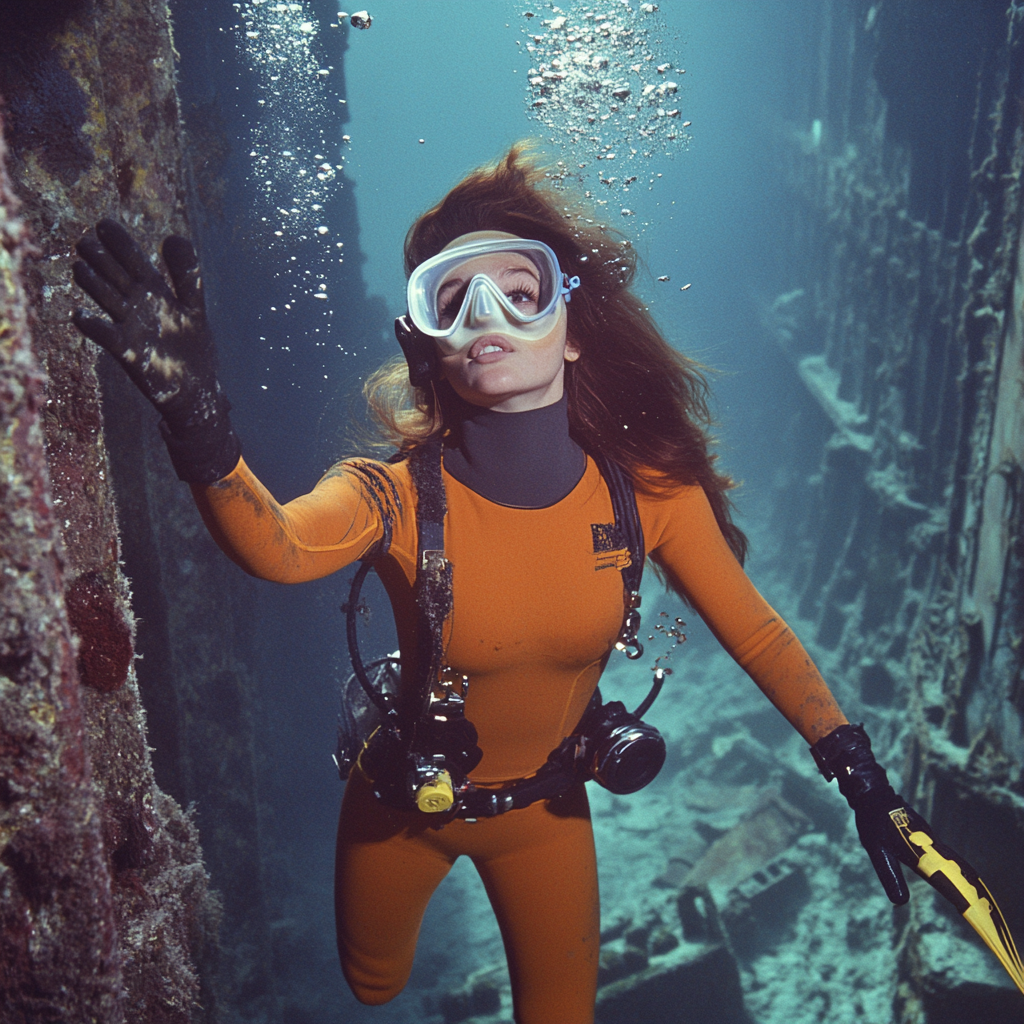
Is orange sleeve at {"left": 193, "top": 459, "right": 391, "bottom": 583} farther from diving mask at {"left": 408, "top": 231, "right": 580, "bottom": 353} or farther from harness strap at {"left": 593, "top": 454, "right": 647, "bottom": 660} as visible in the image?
harness strap at {"left": 593, "top": 454, "right": 647, "bottom": 660}

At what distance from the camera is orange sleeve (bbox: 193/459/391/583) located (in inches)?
57.4

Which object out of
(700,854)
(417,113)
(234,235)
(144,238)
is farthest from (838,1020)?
(417,113)

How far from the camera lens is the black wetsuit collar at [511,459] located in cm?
208

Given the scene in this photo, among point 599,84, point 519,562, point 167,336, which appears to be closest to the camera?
point 167,336

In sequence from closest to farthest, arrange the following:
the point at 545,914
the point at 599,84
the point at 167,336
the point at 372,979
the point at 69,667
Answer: the point at 69,667 → the point at 167,336 → the point at 545,914 → the point at 372,979 → the point at 599,84

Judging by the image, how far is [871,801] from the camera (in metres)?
2.02

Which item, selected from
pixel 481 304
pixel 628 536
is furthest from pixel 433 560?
pixel 481 304

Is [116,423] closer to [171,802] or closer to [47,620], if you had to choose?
[171,802]

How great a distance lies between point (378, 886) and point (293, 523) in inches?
56.4

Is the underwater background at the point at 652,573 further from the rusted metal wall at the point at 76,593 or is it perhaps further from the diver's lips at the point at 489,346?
the diver's lips at the point at 489,346

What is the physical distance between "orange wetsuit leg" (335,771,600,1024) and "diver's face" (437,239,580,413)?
1.45 meters

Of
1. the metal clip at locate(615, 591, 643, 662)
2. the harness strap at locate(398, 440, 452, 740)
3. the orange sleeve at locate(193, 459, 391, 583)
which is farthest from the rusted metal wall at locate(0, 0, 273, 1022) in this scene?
the metal clip at locate(615, 591, 643, 662)

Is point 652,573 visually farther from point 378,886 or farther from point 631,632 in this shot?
point 378,886

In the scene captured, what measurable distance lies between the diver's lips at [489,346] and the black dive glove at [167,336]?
80 cm
